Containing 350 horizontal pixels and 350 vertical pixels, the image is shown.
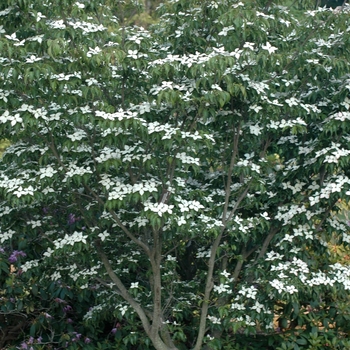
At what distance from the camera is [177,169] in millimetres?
4055

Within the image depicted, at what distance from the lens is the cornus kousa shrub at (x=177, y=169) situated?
3.62 m

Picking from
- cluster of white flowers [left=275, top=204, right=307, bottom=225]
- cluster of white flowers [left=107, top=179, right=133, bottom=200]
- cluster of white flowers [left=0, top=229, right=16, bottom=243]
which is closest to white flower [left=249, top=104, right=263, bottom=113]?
cluster of white flowers [left=275, top=204, right=307, bottom=225]

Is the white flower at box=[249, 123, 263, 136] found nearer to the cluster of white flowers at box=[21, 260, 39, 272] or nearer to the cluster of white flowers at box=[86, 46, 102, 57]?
the cluster of white flowers at box=[86, 46, 102, 57]

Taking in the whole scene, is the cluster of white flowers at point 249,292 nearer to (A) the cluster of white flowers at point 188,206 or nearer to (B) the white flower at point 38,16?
(A) the cluster of white flowers at point 188,206

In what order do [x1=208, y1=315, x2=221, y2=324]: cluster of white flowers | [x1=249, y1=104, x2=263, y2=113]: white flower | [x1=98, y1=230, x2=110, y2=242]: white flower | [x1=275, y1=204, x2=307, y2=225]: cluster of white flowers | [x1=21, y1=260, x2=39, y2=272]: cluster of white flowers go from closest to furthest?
[x1=249, y1=104, x2=263, y2=113]: white flower, [x1=98, y1=230, x2=110, y2=242]: white flower, [x1=275, y1=204, x2=307, y2=225]: cluster of white flowers, [x1=208, y1=315, x2=221, y2=324]: cluster of white flowers, [x1=21, y1=260, x2=39, y2=272]: cluster of white flowers

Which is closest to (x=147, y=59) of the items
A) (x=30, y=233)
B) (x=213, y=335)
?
(x=30, y=233)

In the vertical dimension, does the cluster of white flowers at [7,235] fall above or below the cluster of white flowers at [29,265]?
above

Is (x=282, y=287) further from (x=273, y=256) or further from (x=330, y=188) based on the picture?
(x=330, y=188)

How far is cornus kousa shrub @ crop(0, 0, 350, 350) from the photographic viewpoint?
362 centimetres

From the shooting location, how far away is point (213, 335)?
4629mm

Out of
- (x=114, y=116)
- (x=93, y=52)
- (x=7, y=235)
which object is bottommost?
(x=7, y=235)

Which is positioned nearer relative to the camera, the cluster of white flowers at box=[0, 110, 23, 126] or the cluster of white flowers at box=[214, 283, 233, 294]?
the cluster of white flowers at box=[0, 110, 23, 126]

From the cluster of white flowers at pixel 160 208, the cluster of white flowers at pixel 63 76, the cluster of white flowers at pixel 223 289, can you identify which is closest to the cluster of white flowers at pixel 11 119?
the cluster of white flowers at pixel 63 76

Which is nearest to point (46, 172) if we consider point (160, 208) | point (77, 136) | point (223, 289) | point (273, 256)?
point (77, 136)
